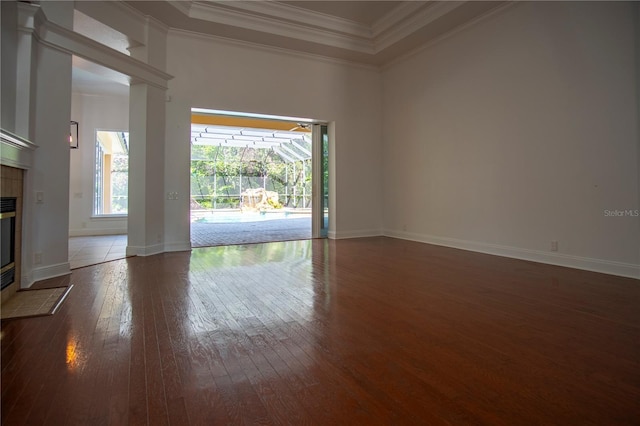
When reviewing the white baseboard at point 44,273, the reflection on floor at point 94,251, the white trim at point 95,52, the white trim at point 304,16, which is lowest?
the white baseboard at point 44,273

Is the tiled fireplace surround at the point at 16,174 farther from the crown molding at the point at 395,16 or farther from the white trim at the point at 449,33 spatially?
the white trim at the point at 449,33

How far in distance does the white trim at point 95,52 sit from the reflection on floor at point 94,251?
8.45 ft

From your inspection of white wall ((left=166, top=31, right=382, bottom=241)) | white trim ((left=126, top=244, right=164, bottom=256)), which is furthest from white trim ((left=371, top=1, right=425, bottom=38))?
white trim ((left=126, top=244, right=164, bottom=256))

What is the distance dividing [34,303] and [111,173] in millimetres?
7516

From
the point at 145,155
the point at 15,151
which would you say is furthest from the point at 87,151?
the point at 15,151

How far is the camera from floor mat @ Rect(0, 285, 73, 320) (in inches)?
103

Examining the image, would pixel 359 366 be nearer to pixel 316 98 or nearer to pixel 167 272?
pixel 167 272

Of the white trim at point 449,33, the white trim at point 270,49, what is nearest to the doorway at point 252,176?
the white trim at point 270,49

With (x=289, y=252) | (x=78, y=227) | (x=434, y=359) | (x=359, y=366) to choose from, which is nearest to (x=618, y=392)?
(x=434, y=359)

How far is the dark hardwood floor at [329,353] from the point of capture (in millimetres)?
1434

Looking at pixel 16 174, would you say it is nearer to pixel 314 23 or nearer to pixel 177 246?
pixel 177 246

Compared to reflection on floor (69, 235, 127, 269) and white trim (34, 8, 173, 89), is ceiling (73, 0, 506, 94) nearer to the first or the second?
white trim (34, 8, 173, 89)

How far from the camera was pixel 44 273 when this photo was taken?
3746 millimetres

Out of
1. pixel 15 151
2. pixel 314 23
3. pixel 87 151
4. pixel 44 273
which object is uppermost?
pixel 314 23
